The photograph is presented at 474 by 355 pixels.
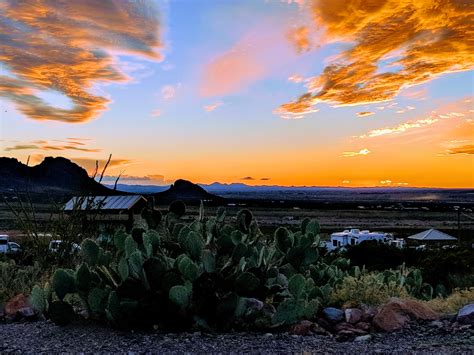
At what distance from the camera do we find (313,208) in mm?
127750

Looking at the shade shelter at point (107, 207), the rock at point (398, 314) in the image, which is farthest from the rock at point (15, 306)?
the rock at point (398, 314)

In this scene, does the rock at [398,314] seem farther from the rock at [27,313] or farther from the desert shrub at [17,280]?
the desert shrub at [17,280]

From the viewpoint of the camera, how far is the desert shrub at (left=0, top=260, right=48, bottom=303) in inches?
378

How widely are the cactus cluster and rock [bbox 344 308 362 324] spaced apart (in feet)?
1.28

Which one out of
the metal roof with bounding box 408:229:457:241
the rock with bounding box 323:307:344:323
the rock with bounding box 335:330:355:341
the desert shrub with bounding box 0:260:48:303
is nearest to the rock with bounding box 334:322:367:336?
the rock with bounding box 335:330:355:341

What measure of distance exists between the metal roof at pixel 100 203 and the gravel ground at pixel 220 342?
530 cm

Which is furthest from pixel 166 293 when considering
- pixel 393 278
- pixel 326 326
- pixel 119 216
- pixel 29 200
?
pixel 119 216

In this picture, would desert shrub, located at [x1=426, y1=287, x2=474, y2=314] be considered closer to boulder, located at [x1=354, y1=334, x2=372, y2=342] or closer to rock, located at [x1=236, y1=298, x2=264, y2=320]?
boulder, located at [x1=354, y1=334, x2=372, y2=342]

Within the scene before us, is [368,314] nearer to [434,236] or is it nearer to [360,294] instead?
[360,294]

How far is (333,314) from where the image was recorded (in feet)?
23.9

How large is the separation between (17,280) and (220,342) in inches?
203

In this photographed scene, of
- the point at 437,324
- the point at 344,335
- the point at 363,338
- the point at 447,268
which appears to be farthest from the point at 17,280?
the point at 447,268

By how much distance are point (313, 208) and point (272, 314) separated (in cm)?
12172

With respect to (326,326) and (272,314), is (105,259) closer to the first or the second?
(272,314)
